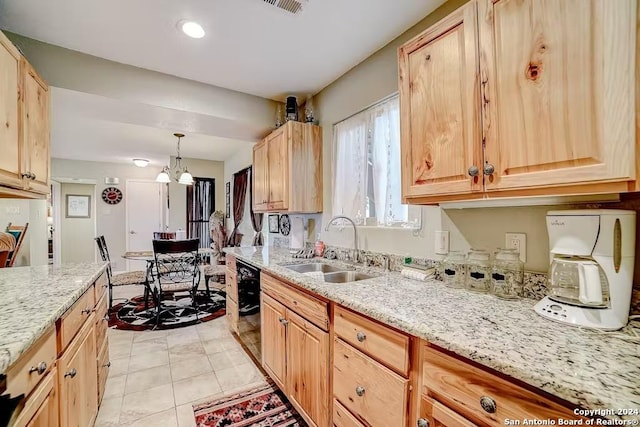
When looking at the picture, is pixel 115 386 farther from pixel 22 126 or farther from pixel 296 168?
pixel 296 168

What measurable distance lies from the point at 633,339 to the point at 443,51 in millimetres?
1230

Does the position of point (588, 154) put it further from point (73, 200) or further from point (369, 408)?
point (73, 200)

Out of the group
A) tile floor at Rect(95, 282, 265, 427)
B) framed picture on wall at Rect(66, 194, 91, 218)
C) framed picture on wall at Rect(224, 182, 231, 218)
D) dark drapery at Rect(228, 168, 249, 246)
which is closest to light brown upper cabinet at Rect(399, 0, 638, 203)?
tile floor at Rect(95, 282, 265, 427)

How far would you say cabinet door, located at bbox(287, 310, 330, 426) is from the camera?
1.44 metres

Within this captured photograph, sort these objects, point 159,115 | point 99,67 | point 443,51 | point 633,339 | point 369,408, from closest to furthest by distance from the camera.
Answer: point 633,339
point 369,408
point 443,51
point 99,67
point 159,115

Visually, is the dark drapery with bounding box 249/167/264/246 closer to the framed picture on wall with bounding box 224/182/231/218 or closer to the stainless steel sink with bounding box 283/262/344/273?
the framed picture on wall with bounding box 224/182/231/218

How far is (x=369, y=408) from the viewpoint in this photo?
3.79 feet

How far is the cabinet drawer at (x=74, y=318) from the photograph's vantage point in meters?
1.17

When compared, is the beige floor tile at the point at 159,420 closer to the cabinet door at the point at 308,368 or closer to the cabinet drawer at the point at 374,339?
the cabinet door at the point at 308,368

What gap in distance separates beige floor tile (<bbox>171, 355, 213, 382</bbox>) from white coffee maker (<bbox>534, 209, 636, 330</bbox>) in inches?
93.8

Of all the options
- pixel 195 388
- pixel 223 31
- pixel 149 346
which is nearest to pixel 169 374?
pixel 195 388

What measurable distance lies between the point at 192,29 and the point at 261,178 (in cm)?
158

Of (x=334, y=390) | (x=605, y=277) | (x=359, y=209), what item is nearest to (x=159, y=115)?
(x=359, y=209)

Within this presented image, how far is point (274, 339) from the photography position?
6.49 ft
